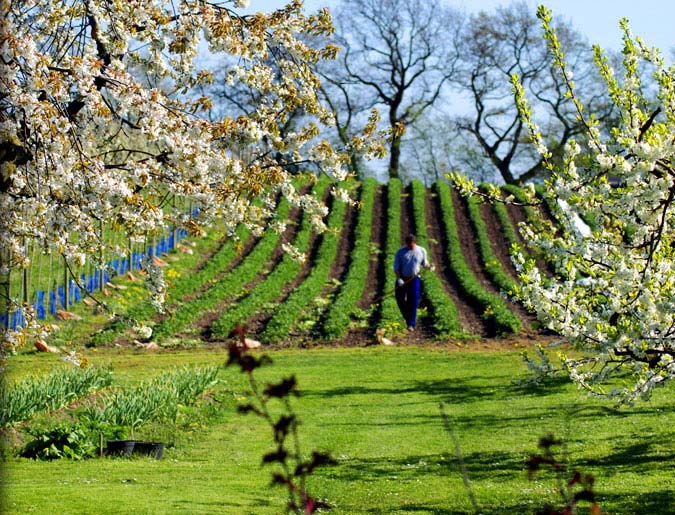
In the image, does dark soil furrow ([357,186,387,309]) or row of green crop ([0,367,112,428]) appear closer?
row of green crop ([0,367,112,428])

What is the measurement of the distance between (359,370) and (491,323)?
634cm

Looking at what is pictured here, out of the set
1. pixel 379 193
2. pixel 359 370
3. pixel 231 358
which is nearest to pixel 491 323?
pixel 359 370

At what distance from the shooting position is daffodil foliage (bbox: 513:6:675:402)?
5952mm

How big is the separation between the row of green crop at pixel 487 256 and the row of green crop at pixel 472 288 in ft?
2.08

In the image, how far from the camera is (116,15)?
793 centimetres

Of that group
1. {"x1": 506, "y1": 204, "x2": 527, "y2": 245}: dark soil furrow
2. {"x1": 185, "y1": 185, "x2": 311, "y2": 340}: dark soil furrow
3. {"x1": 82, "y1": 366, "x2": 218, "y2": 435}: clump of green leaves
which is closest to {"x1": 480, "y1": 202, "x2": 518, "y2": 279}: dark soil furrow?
{"x1": 506, "y1": 204, "x2": 527, "y2": 245}: dark soil furrow

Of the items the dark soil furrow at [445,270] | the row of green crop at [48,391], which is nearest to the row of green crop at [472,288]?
the dark soil furrow at [445,270]

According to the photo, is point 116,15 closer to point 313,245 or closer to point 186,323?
point 186,323

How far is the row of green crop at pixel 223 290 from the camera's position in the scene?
21.6m

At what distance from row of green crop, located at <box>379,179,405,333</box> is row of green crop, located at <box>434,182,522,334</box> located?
6.54ft

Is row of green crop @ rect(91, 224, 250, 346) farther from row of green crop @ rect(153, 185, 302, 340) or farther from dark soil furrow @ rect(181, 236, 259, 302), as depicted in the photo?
row of green crop @ rect(153, 185, 302, 340)

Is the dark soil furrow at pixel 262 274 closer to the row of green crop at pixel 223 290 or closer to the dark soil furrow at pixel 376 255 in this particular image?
the row of green crop at pixel 223 290

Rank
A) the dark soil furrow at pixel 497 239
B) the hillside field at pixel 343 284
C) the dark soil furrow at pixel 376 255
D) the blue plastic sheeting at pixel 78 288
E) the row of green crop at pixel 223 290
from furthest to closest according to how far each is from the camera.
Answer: the dark soil furrow at pixel 497 239, the dark soil furrow at pixel 376 255, the row of green crop at pixel 223 290, the hillside field at pixel 343 284, the blue plastic sheeting at pixel 78 288

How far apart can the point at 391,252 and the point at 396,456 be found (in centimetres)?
2278
